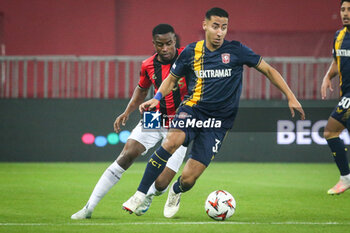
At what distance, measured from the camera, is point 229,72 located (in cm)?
611

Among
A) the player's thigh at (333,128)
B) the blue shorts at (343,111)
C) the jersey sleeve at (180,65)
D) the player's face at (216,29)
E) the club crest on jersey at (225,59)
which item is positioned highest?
the player's face at (216,29)

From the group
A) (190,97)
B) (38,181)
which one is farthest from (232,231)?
(38,181)

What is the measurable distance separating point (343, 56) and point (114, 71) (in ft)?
27.1

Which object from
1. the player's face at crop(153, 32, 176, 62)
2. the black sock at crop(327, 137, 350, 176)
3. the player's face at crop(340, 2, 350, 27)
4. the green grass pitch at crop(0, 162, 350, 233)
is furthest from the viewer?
the black sock at crop(327, 137, 350, 176)

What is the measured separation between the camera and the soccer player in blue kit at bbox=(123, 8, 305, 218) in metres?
6.04

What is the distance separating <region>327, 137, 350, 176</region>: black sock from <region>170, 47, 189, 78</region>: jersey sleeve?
2537mm

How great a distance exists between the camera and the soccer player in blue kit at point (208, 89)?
6039 mm

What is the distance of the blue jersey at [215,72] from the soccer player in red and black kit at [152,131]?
44cm

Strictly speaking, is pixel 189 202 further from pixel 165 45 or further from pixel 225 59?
pixel 225 59

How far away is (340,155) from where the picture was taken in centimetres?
776

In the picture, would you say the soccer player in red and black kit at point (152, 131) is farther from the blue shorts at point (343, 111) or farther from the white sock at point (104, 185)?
the blue shorts at point (343, 111)

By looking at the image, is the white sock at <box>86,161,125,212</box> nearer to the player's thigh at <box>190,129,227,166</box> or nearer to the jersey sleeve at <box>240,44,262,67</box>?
the player's thigh at <box>190,129,227,166</box>

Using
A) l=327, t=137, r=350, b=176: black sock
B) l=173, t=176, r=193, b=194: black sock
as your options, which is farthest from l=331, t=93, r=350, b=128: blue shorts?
l=173, t=176, r=193, b=194: black sock

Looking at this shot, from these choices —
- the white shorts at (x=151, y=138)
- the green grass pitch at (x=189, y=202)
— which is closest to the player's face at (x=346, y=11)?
the green grass pitch at (x=189, y=202)
